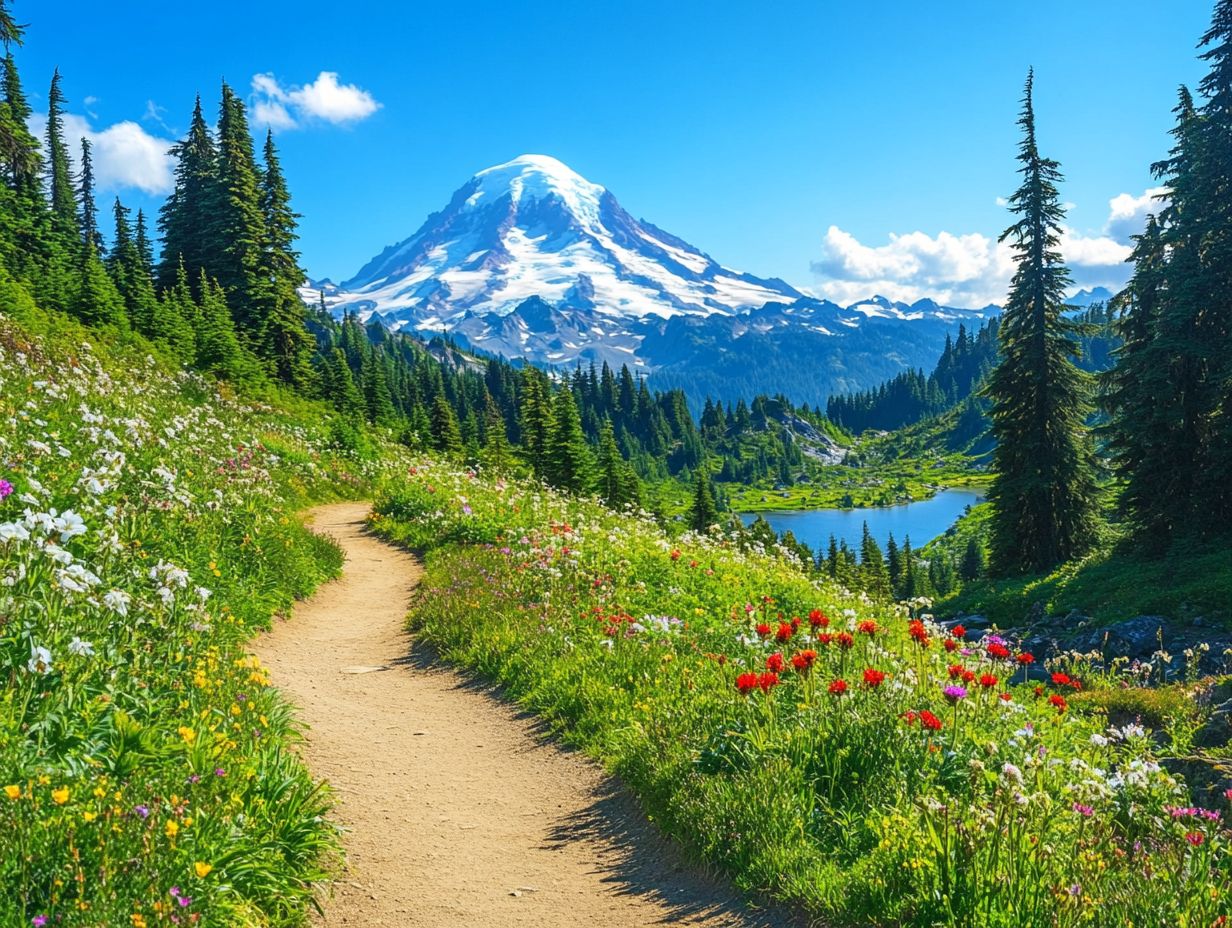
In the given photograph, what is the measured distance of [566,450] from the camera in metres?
43.6

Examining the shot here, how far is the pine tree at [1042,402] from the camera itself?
93.4 ft

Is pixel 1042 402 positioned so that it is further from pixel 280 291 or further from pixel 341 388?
pixel 341 388

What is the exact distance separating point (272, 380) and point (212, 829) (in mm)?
35422

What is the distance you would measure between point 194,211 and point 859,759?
48.5 metres

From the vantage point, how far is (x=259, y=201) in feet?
139

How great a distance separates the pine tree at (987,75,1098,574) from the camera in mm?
28453

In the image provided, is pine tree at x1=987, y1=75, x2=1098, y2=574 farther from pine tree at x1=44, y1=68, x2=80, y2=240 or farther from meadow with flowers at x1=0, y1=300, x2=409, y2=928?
pine tree at x1=44, y1=68, x2=80, y2=240

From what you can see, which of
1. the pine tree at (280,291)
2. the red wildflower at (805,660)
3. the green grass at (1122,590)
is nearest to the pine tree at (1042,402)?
the green grass at (1122,590)

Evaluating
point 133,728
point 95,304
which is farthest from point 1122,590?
point 95,304

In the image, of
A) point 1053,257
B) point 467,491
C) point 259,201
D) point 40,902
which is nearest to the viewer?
point 40,902

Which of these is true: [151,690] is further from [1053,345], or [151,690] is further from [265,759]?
[1053,345]

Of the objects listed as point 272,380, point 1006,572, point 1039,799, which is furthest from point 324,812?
point 272,380

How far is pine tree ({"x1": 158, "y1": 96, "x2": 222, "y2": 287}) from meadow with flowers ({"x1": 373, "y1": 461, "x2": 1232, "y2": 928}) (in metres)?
37.5

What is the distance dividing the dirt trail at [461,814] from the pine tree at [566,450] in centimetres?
3280
